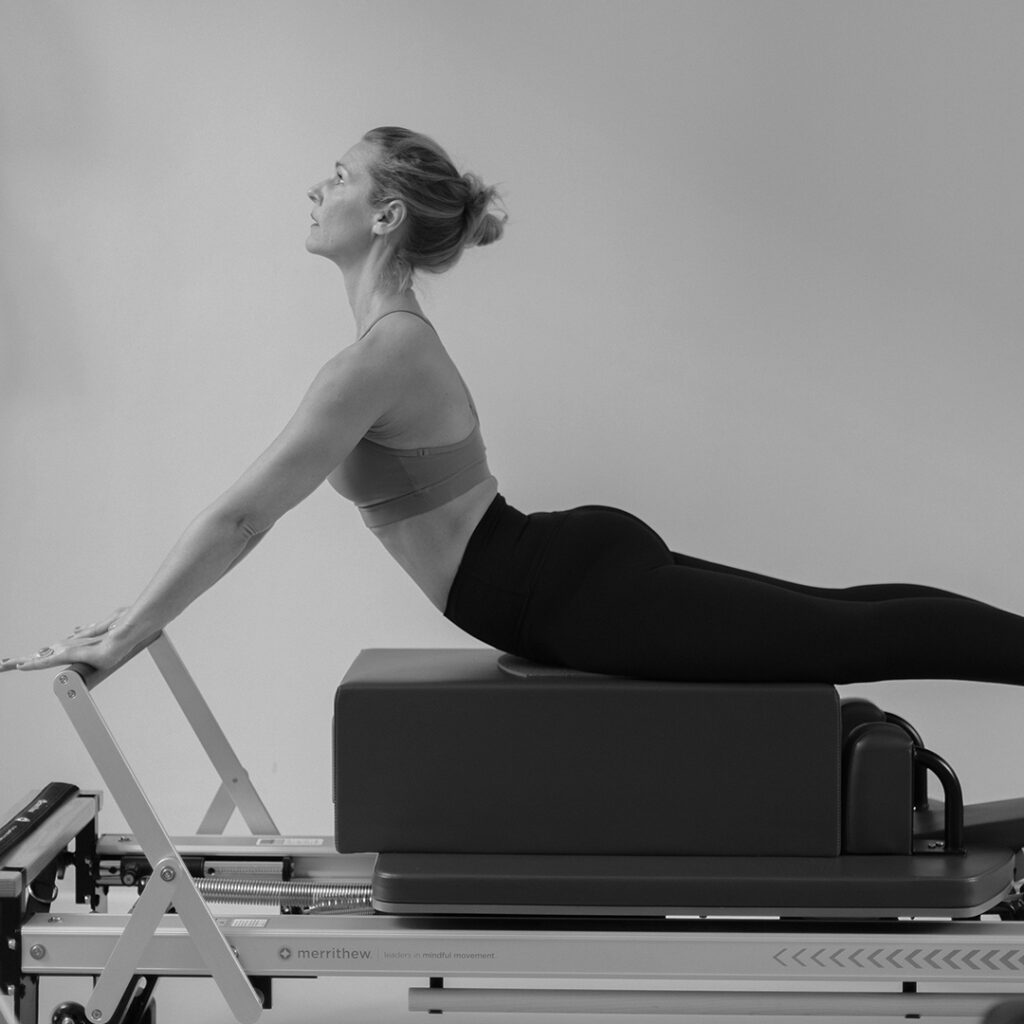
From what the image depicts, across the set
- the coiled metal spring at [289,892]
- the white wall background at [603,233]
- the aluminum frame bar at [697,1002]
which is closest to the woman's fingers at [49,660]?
the coiled metal spring at [289,892]

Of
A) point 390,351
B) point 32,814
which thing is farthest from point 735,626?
point 32,814

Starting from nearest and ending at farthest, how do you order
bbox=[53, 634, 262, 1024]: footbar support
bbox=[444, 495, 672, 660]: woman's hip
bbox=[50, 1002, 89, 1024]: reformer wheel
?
bbox=[53, 634, 262, 1024]: footbar support
bbox=[50, 1002, 89, 1024]: reformer wheel
bbox=[444, 495, 672, 660]: woman's hip

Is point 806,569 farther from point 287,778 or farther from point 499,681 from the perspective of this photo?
point 499,681

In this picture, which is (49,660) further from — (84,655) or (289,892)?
(289,892)

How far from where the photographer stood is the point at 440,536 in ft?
8.38

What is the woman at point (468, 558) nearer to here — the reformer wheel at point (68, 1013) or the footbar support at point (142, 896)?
the footbar support at point (142, 896)

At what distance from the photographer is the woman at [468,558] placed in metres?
2.36

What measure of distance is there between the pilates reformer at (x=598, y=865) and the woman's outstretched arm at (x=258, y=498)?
0.10 m

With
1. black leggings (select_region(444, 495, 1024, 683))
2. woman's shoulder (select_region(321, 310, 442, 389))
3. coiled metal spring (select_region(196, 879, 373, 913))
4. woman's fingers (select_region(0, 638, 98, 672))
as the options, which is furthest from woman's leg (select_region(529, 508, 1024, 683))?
woman's fingers (select_region(0, 638, 98, 672))

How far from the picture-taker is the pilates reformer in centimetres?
231

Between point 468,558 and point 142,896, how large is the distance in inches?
28.8

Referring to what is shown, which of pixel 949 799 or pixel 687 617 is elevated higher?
pixel 687 617

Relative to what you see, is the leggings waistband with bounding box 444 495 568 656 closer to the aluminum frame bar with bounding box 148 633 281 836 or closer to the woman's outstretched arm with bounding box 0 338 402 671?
the woman's outstretched arm with bounding box 0 338 402 671

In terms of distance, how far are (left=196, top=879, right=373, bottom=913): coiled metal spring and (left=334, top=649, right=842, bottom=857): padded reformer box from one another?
1.06 ft
